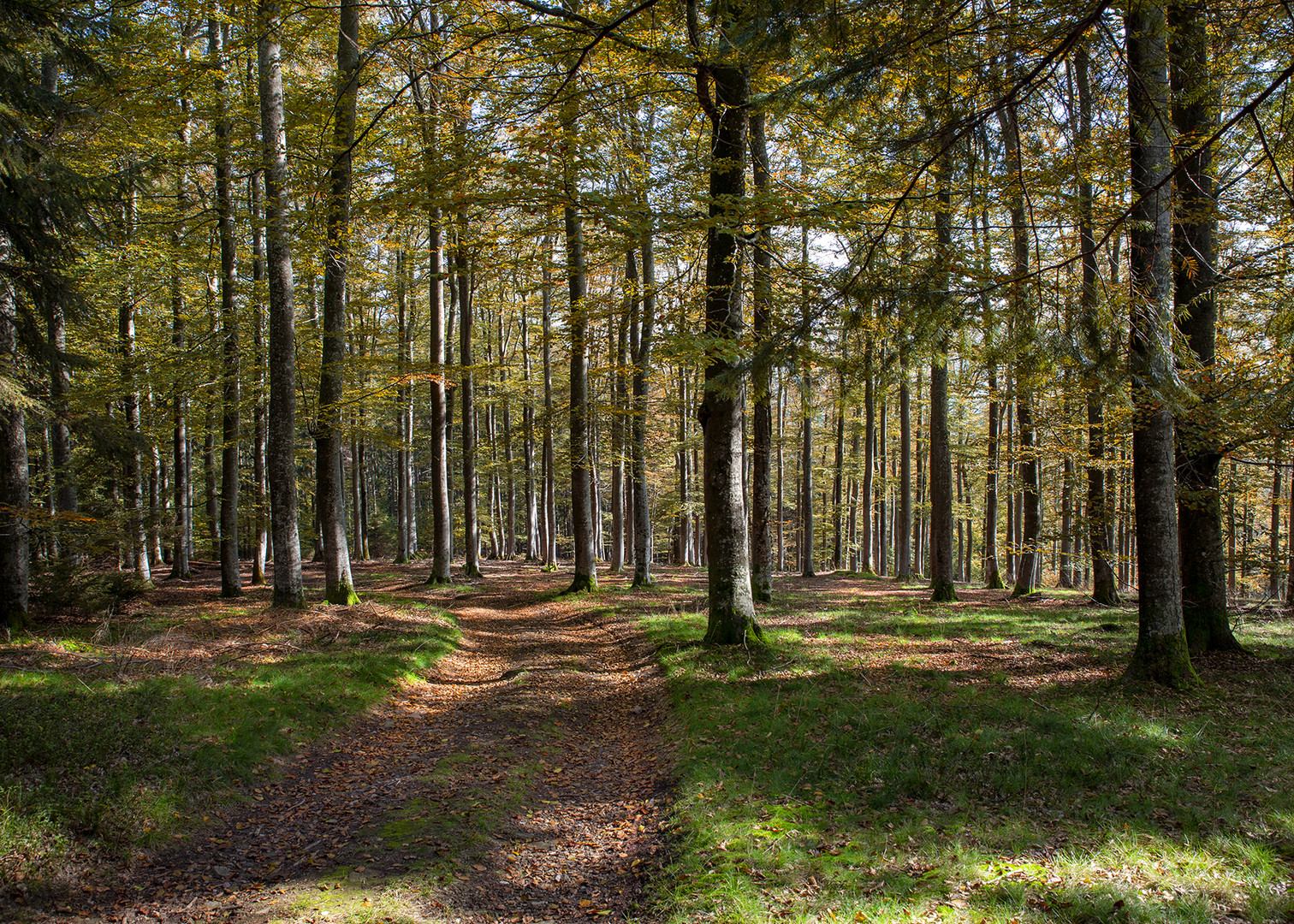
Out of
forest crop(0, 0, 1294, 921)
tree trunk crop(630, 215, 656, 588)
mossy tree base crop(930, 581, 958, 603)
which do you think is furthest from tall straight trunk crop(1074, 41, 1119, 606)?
→ tree trunk crop(630, 215, 656, 588)

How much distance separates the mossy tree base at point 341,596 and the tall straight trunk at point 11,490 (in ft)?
14.1

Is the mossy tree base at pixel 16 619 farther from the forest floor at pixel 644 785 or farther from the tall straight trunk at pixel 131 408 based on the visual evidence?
the tall straight trunk at pixel 131 408

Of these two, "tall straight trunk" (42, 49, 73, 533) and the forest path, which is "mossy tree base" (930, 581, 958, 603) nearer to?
the forest path

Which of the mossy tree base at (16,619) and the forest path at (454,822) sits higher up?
the mossy tree base at (16,619)

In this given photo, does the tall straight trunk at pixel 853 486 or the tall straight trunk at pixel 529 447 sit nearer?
the tall straight trunk at pixel 529 447

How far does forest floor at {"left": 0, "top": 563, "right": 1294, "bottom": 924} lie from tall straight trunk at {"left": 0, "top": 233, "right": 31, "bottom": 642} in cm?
49

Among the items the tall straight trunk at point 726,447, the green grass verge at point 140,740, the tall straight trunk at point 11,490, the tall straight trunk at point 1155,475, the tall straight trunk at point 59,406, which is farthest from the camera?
the tall straight trunk at point 59,406

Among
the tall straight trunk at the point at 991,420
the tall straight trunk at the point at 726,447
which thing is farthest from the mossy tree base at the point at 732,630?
the tall straight trunk at the point at 991,420

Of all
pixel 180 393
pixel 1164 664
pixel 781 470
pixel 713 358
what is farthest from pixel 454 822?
pixel 781 470

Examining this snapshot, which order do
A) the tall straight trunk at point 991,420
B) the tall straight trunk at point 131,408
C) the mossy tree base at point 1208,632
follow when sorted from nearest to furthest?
the tall straight trunk at point 991,420 → the mossy tree base at point 1208,632 → the tall straight trunk at point 131,408

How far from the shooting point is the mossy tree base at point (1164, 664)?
6.43m

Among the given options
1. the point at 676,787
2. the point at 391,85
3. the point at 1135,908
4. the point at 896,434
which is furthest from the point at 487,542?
the point at 1135,908

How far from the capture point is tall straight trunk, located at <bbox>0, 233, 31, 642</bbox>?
804 cm

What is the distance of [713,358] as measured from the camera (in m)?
7.24
